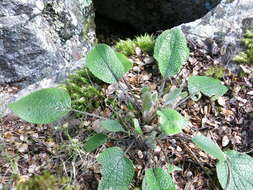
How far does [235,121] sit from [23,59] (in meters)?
1.77

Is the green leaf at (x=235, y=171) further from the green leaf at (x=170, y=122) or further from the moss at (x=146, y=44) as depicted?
the moss at (x=146, y=44)

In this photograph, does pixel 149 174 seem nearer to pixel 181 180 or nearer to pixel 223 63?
pixel 181 180

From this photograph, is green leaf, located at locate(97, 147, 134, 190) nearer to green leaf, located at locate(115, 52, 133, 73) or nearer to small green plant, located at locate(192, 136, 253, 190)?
small green plant, located at locate(192, 136, 253, 190)

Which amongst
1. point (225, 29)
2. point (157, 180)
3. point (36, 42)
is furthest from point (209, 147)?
point (36, 42)

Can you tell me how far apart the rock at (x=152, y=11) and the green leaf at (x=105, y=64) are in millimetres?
1853

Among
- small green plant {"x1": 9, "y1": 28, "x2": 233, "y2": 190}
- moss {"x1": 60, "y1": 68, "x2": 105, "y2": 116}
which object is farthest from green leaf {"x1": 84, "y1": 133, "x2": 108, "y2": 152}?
moss {"x1": 60, "y1": 68, "x2": 105, "y2": 116}

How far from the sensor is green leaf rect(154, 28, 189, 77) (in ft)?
7.35

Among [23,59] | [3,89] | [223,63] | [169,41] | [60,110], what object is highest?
[169,41]

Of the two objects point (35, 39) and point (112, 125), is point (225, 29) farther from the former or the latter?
point (35, 39)

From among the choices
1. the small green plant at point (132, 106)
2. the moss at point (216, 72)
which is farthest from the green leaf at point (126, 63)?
the moss at point (216, 72)

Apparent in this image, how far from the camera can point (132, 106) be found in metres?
2.26

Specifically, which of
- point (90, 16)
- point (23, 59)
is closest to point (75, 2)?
point (90, 16)

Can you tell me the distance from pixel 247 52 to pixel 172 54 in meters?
0.70

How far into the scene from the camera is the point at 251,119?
7.74 ft
